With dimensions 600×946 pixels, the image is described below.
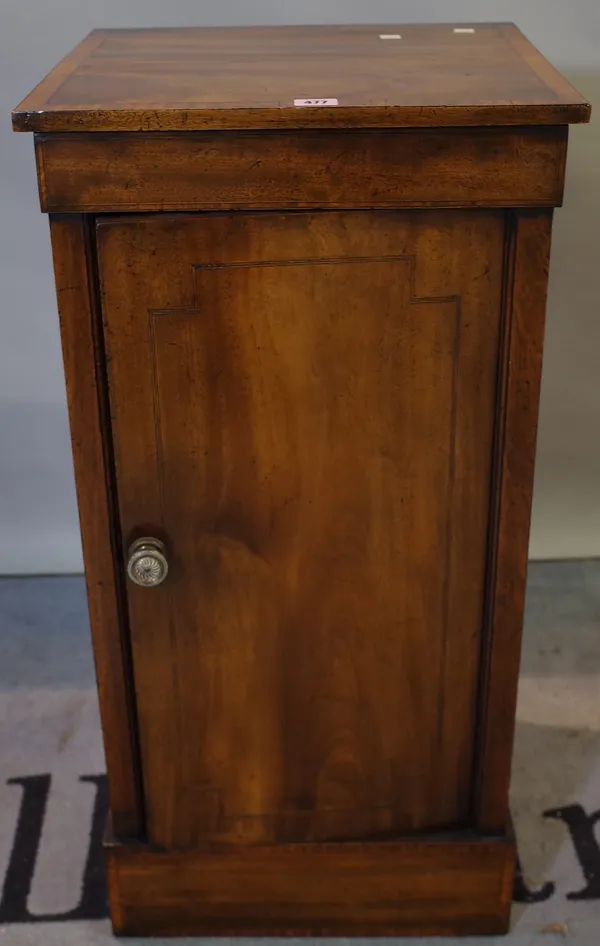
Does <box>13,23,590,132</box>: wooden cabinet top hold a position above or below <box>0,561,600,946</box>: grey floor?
above

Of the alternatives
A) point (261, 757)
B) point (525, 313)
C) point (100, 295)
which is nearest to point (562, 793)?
point (261, 757)

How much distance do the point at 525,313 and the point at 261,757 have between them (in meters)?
0.52

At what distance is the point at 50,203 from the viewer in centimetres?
88

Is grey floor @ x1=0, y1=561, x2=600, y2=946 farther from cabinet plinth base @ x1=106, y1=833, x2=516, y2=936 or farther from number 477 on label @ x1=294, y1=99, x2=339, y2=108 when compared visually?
number 477 on label @ x1=294, y1=99, x2=339, y2=108

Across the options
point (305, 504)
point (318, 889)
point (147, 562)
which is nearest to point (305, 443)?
point (305, 504)

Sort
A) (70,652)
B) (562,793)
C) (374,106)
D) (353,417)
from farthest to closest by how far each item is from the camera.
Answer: (70,652) → (562,793) → (353,417) → (374,106)

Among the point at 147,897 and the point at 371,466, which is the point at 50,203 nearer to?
the point at 371,466

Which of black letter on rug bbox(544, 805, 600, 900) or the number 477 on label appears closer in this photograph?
the number 477 on label

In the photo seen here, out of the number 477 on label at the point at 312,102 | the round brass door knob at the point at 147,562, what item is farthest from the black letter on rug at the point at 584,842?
the number 477 on label at the point at 312,102

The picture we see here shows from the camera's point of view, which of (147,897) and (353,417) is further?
(147,897)

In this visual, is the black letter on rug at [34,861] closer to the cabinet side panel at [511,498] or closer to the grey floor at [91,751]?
the grey floor at [91,751]

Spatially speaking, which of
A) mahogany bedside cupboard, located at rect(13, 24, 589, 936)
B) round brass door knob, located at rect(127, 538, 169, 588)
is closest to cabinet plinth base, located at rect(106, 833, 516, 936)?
mahogany bedside cupboard, located at rect(13, 24, 589, 936)

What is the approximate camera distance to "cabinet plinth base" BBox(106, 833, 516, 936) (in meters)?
1.17

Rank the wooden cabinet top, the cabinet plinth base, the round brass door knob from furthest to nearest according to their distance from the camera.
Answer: the cabinet plinth base
the round brass door knob
the wooden cabinet top
